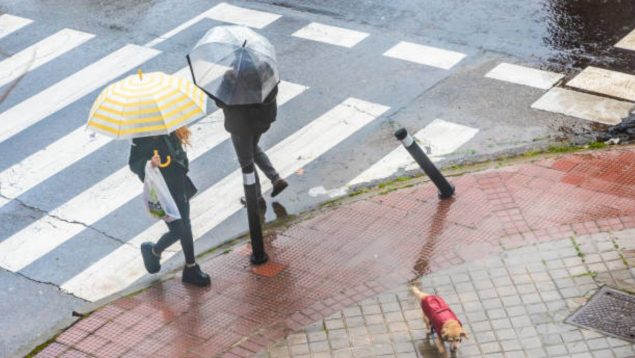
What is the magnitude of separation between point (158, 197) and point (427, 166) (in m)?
3.08

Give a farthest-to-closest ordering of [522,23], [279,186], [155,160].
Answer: [522,23], [279,186], [155,160]

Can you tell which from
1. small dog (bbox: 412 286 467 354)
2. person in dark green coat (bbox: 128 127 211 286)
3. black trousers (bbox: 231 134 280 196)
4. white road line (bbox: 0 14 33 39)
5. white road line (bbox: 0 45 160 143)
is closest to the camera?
small dog (bbox: 412 286 467 354)

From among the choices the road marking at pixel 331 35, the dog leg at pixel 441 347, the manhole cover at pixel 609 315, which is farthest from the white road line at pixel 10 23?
the manhole cover at pixel 609 315

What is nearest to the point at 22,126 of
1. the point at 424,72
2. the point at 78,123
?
the point at 78,123

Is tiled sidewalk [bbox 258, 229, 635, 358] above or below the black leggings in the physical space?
below

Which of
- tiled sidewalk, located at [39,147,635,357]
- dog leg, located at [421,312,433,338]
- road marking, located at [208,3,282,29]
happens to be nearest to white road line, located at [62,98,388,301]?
tiled sidewalk, located at [39,147,635,357]

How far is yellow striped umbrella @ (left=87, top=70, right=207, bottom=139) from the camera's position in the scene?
912cm

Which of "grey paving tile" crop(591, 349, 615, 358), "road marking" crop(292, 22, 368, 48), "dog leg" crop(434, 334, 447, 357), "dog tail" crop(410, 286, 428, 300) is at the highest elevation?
"dog tail" crop(410, 286, 428, 300)

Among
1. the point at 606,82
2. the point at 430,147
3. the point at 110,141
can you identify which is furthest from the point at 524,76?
the point at 110,141

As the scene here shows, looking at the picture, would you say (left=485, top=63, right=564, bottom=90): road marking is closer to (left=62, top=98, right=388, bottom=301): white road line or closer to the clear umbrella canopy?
(left=62, top=98, right=388, bottom=301): white road line

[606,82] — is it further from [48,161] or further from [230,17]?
[48,161]

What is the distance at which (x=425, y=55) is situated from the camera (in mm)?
14680

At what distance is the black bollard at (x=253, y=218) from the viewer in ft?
32.4

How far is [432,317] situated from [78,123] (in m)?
7.15
